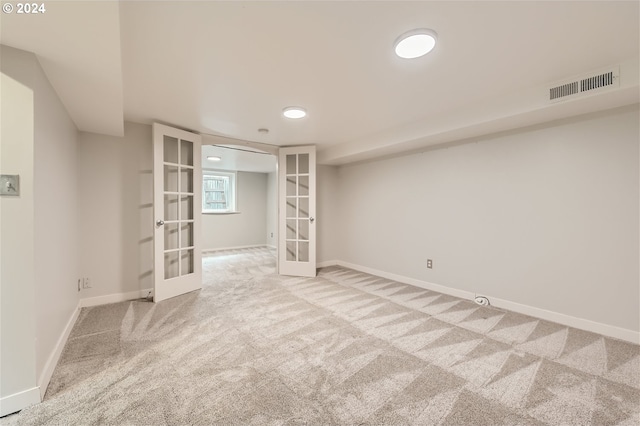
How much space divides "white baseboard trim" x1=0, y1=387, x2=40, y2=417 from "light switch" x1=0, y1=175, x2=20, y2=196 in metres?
1.10

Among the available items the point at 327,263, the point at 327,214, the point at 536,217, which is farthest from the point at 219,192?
the point at 536,217

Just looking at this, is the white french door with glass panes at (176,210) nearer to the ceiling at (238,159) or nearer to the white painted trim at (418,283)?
the ceiling at (238,159)

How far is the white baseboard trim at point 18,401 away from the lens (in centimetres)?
137

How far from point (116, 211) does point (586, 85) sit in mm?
4728

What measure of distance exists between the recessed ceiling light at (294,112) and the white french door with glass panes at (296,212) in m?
1.39

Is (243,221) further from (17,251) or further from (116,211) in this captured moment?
(17,251)

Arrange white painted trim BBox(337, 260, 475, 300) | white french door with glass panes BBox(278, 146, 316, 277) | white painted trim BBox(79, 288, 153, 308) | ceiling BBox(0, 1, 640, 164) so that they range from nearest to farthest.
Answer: ceiling BBox(0, 1, 640, 164) → white painted trim BBox(79, 288, 153, 308) → white painted trim BBox(337, 260, 475, 300) → white french door with glass panes BBox(278, 146, 316, 277)

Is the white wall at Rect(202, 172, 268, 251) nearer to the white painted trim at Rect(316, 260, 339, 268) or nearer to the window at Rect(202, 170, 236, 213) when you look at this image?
the window at Rect(202, 170, 236, 213)

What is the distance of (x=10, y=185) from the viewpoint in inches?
54.7

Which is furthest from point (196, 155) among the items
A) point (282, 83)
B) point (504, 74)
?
point (504, 74)

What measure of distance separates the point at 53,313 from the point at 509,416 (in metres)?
3.00

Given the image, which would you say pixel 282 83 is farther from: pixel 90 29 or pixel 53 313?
pixel 53 313

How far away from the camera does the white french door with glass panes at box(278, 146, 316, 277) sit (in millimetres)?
4285

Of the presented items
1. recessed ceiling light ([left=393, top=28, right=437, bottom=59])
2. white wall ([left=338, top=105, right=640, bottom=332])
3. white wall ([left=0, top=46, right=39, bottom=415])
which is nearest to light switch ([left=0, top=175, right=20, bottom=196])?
white wall ([left=0, top=46, right=39, bottom=415])
